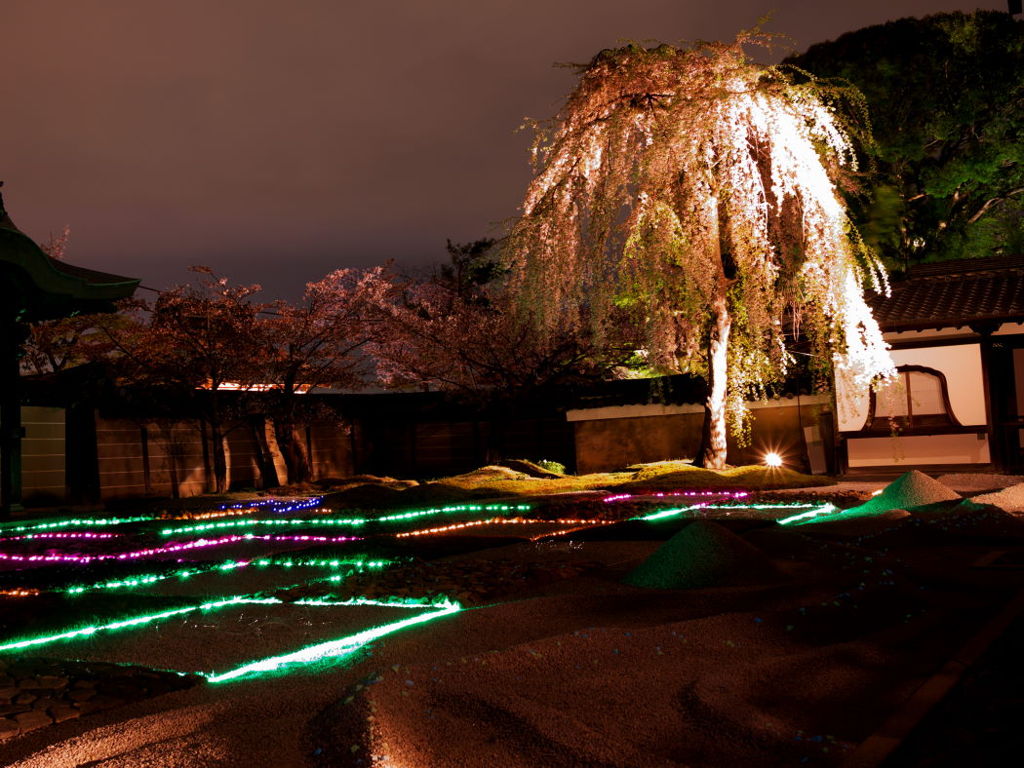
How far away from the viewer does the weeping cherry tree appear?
1276 cm

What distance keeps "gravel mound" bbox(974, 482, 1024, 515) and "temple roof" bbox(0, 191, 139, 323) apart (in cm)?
1094

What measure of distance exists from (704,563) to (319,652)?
238 cm

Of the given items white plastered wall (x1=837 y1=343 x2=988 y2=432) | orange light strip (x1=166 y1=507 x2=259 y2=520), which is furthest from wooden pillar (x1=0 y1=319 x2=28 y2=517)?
white plastered wall (x1=837 y1=343 x2=988 y2=432)

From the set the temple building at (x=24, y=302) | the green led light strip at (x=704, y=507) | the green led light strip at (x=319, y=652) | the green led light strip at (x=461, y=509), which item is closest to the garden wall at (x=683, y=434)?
the green led light strip at (x=704, y=507)

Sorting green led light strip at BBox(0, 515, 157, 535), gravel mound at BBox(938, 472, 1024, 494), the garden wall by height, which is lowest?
gravel mound at BBox(938, 472, 1024, 494)

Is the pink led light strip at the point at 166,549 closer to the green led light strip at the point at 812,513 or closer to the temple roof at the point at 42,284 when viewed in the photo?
the temple roof at the point at 42,284

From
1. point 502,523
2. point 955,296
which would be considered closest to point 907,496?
point 502,523

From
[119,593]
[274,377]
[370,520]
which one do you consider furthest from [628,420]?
[119,593]

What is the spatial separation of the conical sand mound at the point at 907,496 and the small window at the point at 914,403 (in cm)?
638

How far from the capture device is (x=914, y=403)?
15.4 m

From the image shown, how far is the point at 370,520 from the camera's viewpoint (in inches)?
403

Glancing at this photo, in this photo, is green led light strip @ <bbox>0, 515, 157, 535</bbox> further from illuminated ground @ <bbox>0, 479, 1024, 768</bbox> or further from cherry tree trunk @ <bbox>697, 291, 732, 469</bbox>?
Result: cherry tree trunk @ <bbox>697, 291, 732, 469</bbox>

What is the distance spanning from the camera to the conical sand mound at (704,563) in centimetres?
508

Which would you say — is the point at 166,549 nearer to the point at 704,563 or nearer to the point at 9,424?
the point at 9,424
